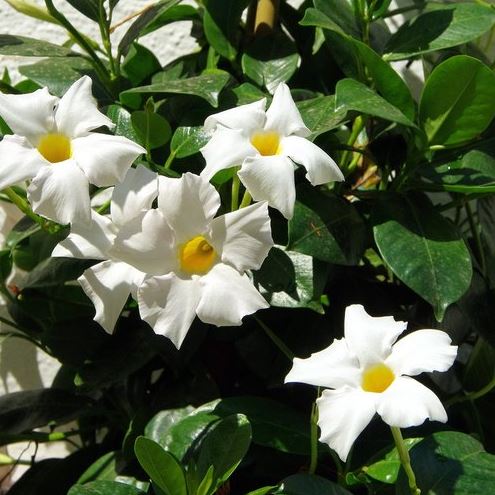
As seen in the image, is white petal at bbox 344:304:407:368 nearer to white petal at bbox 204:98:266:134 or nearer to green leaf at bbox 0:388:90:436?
white petal at bbox 204:98:266:134

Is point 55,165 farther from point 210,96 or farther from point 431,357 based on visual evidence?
point 431,357

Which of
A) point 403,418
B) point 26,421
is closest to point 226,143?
point 403,418

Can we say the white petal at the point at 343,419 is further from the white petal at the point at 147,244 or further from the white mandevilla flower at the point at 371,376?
the white petal at the point at 147,244

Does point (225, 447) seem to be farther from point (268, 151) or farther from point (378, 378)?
point (268, 151)

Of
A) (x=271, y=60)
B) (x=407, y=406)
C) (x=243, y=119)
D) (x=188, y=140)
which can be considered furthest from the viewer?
(x=271, y=60)

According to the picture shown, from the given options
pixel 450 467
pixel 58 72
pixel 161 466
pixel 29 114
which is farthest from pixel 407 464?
pixel 58 72

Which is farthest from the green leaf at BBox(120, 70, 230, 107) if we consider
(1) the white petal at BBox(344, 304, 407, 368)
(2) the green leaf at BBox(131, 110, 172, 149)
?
(1) the white petal at BBox(344, 304, 407, 368)
